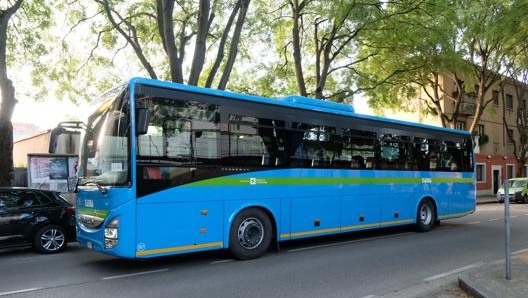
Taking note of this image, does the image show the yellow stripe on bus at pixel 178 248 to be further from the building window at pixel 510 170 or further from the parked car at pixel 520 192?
the building window at pixel 510 170

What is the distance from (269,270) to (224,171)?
2.00 meters

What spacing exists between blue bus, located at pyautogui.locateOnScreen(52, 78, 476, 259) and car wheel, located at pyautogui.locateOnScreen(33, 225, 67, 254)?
6.92 ft

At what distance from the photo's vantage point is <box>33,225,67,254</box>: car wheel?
10405mm

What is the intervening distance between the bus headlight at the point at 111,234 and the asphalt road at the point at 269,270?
551mm

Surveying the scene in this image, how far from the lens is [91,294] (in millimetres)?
6746

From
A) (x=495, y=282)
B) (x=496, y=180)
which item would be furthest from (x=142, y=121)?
(x=496, y=180)

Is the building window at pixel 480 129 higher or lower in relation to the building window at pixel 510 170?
higher

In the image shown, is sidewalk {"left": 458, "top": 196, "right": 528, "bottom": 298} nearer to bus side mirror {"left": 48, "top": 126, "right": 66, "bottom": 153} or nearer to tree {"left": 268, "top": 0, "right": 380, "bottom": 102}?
bus side mirror {"left": 48, "top": 126, "right": 66, "bottom": 153}

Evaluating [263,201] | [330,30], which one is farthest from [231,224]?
[330,30]

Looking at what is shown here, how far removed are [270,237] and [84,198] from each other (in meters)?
3.65

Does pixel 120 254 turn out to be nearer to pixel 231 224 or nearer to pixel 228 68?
pixel 231 224

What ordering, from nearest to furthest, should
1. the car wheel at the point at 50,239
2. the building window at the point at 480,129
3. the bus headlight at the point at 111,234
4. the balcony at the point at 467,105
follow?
the bus headlight at the point at 111,234 < the car wheel at the point at 50,239 < the balcony at the point at 467,105 < the building window at the point at 480,129

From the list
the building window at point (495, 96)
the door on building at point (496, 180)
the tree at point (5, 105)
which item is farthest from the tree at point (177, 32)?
the door on building at point (496, 180)

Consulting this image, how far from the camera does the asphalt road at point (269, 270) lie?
6957mm
